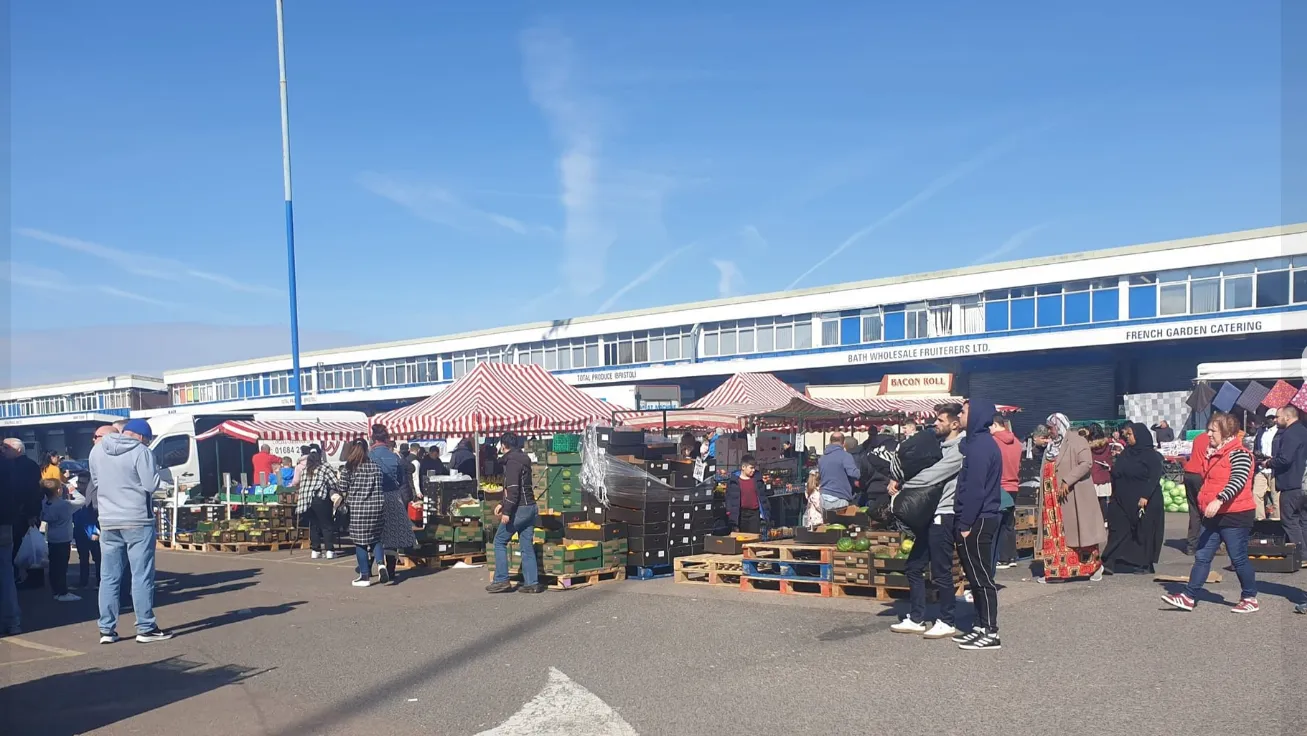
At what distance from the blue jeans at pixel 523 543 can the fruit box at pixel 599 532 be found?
743 millimetres

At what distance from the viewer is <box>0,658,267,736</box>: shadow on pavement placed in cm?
643

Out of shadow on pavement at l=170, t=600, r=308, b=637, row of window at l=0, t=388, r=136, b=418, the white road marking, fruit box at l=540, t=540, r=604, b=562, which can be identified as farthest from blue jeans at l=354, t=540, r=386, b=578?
row of window at l=0, t=388, r=136, b=418

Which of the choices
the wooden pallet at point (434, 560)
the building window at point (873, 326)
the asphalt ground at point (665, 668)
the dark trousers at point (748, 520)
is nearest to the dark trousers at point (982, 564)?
the asphalt ground at point (665, 668)

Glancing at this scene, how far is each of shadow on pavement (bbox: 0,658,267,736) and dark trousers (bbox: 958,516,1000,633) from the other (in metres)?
5.61

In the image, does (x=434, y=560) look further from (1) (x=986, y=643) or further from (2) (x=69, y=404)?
(2) (x=69, y=404)

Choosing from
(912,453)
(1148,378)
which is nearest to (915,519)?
(912,453)

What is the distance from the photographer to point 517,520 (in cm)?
1140

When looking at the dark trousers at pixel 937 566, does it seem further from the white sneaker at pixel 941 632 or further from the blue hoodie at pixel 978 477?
the blue hoodie at pixel 978 477

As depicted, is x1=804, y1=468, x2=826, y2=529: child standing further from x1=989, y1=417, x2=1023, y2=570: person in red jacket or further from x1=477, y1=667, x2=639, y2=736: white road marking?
x1=477, y1=667, x2=639, y2=736: white road marking

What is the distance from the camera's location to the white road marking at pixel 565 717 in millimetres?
5902

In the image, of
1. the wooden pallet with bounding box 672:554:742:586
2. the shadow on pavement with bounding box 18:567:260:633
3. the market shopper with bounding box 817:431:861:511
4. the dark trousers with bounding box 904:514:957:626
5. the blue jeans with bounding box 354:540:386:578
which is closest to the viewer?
the dark trousers with bounding box 904:514:957:626

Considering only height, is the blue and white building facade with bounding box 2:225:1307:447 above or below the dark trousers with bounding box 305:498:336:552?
above

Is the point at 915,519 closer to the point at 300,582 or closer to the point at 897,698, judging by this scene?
the point at 897,698

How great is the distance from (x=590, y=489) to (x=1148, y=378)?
34.7 m
